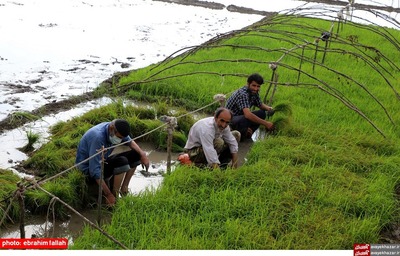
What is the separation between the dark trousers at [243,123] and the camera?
541 centimetres

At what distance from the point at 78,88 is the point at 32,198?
3.52 m

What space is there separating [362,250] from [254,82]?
7.91ft

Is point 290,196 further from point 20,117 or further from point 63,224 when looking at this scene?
point 20,117

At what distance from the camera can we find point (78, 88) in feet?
23.7

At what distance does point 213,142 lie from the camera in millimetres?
4617

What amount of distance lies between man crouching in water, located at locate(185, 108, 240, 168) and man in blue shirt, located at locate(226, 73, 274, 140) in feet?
2.28

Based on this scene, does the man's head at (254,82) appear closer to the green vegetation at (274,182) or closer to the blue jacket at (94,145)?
the green vegetation at (274,182)

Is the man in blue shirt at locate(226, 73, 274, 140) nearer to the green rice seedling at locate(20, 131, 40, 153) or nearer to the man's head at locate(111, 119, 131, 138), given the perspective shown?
the man's head at locate(111, 119, 131, 138)

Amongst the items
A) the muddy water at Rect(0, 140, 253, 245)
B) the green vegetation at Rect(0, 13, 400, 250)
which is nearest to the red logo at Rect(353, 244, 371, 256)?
the green vegetation at Rect(0, 13, 400, 250)

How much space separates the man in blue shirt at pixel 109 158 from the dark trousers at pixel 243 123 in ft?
5.19

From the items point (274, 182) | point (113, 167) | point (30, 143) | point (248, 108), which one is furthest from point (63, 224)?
point (248, 108)

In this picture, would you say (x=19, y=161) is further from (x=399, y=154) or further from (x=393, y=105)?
(x=393, y=105)

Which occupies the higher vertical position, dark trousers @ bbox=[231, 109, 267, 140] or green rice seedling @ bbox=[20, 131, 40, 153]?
dark trousers @ bbox=[231, 109, 267, 140]

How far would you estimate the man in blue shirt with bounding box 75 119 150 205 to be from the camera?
3.76 m
